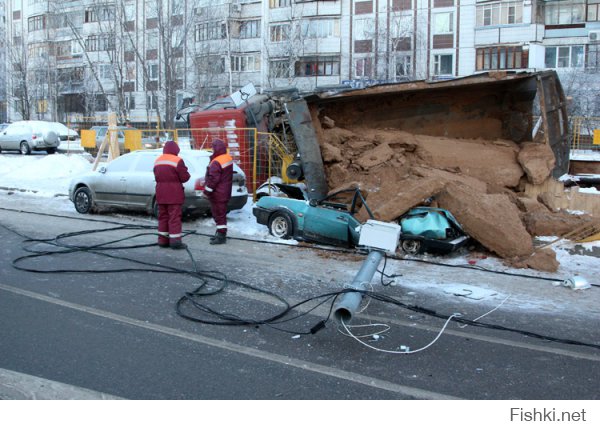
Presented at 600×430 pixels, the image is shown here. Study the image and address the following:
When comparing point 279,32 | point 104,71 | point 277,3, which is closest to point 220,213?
point 279,32

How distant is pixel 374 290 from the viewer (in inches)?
276

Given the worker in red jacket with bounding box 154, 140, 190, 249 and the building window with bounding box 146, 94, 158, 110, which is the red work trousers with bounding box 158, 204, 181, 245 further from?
the building window with bounding box 146, 94, 158, 110

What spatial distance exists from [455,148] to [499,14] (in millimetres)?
33900

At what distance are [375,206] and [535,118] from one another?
423 centimetres

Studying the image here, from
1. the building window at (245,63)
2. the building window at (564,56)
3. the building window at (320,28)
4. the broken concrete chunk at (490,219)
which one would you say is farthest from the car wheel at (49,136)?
the building window at (564,56)

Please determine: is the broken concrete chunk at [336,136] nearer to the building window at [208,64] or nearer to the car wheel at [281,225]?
the car wheel at [281,225]

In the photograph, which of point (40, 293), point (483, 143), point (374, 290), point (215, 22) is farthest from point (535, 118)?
point (215, 22)

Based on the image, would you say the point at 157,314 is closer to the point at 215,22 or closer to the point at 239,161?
the point at 239,161

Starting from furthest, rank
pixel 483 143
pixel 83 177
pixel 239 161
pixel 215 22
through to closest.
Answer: pixel 215 22, pixel 239 161, pixel 83 177, pixel 483 143

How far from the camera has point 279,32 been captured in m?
46.2

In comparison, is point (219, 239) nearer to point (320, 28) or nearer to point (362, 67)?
point (362, 67)

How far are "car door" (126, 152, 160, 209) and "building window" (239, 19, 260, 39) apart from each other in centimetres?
3717

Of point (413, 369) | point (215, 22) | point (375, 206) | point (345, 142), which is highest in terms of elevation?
point (215, 22)

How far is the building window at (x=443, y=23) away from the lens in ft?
139
